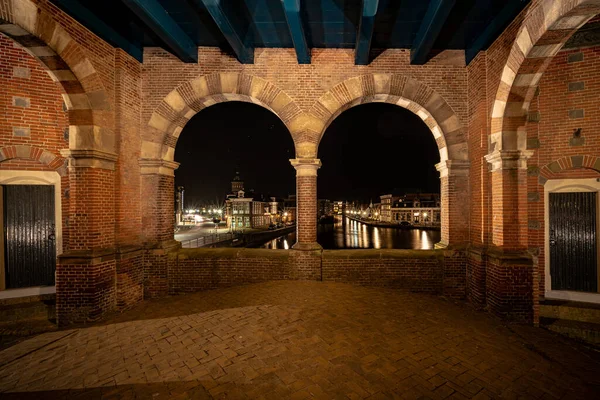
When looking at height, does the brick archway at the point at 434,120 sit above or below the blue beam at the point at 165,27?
below

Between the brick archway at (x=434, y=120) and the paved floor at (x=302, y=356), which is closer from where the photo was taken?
the paved floor at (x=302, y=356)

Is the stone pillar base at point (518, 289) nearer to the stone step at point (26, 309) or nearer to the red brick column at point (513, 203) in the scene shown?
the red brick column at point (513, 203)

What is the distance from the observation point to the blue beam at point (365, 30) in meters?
4.25

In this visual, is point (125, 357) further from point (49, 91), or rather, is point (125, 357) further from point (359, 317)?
point (49, 91)

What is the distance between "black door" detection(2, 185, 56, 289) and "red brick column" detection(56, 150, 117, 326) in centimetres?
136

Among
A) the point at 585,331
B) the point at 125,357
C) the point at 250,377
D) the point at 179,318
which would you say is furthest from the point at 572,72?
the point at 125,357

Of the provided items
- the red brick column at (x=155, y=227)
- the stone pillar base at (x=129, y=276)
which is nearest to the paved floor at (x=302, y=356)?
the stone pillar base at (x=129, y=276)

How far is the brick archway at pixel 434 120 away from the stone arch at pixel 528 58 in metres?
0.89

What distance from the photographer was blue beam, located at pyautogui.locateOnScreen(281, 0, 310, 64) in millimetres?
4281

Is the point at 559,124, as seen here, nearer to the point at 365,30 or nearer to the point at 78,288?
the point at 365,30

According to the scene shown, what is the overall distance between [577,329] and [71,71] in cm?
1018

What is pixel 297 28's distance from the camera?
4785 mm

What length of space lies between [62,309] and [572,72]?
34.9 ft

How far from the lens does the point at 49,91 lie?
5.41 m
